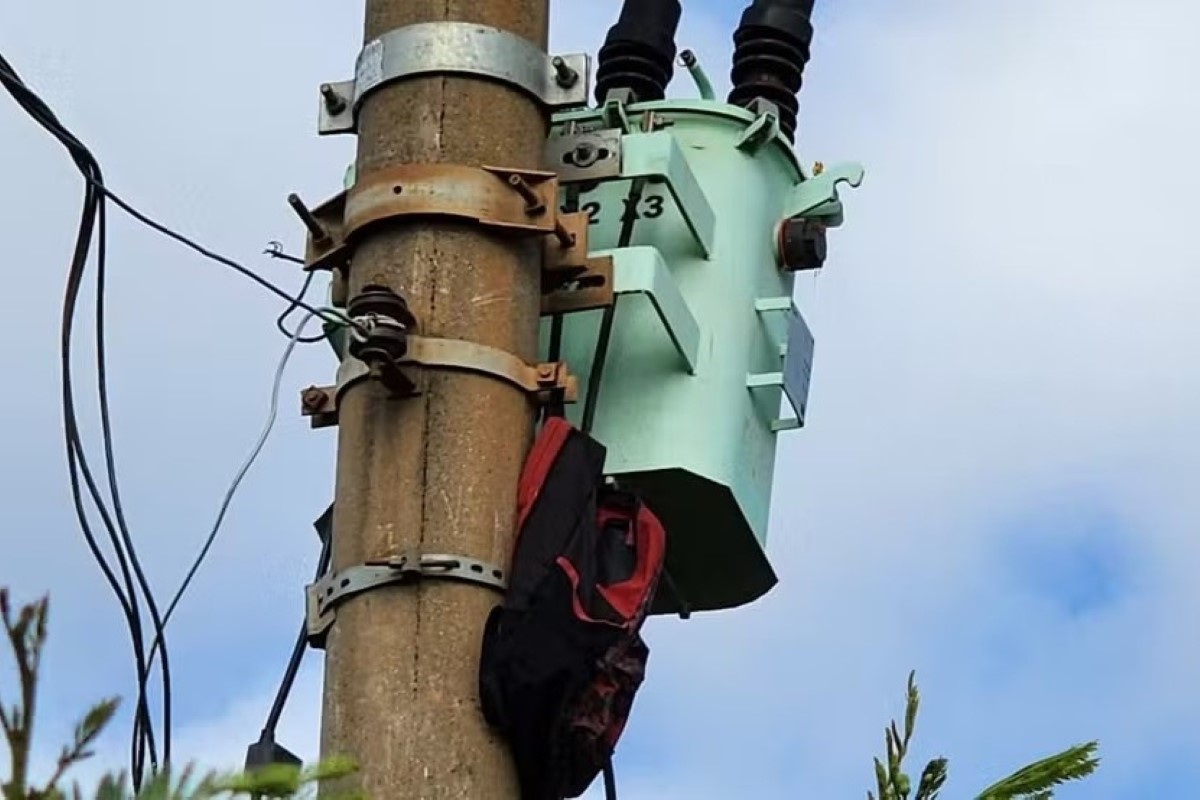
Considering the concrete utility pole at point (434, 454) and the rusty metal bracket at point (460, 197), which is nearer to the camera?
the concrete utility pole at point (434, 454)

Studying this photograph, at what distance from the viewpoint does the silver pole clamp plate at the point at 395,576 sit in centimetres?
531

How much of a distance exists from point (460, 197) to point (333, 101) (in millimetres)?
491

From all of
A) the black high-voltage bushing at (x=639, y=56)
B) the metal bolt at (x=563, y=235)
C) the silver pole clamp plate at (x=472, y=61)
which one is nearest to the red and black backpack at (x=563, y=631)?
the metal bolt at (x=563, y=235)

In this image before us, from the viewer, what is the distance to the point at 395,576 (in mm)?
5320

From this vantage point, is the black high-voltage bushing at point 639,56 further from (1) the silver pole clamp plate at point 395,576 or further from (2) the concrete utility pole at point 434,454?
(1) the silver pole clamp plate at point 395,576

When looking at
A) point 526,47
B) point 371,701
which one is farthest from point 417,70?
point 371,701

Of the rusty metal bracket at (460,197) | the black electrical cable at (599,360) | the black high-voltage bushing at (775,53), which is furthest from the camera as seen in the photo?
the black high-voltage bushing at (775,53)

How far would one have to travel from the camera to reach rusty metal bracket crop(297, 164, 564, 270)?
5629mm

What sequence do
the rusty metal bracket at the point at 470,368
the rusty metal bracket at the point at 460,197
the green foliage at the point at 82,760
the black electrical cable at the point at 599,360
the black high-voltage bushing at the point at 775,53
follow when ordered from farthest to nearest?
the black high-voltage bushing at the point at 775,53, the black electrical cable at the point at 599,360, the rusty metal bracket at the point at 460,197, the rusty metal bracket at the point at 470,368, the green foliage at the point at 82,760

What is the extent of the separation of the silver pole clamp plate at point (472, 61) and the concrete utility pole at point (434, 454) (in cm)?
2

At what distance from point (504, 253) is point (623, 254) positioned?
1.26ft

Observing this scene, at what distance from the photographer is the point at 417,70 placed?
578cm

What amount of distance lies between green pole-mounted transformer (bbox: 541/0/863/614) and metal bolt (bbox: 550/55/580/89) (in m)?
0.26

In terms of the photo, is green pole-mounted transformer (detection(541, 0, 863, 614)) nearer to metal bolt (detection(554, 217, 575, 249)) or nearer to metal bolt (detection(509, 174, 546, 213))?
metal bolt (detection(554, 217, 575, 249))
